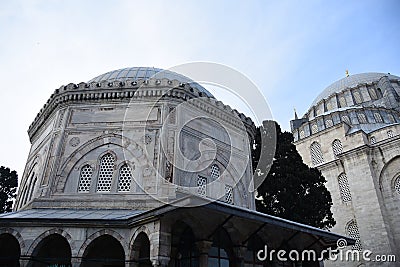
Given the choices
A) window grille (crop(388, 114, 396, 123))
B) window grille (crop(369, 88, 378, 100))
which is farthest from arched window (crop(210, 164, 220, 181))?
window grille (crop(369, 88, 378, 100))

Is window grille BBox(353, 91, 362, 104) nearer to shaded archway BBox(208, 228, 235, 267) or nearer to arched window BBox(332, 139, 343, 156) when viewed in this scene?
arched window BBox(332, 139, 343, 156)

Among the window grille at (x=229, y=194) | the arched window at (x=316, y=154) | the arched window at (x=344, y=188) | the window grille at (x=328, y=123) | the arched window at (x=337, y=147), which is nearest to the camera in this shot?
the window grille at (x=229, y=194)

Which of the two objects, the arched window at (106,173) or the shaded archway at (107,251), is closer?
the shaded archway at (107,251)

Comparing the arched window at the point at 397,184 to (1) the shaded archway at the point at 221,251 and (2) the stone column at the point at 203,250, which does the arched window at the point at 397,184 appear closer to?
(1) the shaded archway at the point at 221,251

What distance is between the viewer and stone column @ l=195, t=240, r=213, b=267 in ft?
25.4

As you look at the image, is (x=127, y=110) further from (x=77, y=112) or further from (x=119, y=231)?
(x=119, y=231)

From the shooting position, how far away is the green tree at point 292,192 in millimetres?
13781

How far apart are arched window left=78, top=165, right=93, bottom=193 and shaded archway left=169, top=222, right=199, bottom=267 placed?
12.4 ft

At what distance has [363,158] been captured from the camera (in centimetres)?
2284

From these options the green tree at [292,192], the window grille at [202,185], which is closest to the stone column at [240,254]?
the window grille at [202,185]

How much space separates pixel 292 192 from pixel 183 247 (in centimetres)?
768

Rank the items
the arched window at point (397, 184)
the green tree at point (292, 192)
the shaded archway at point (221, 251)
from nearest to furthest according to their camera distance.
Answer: the shaded archway at point (221, 251) < the green tree at point (292, 192) < the arched window at point (397, 184)

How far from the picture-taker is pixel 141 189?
32.0 ft

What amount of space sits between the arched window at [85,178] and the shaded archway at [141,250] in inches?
118
